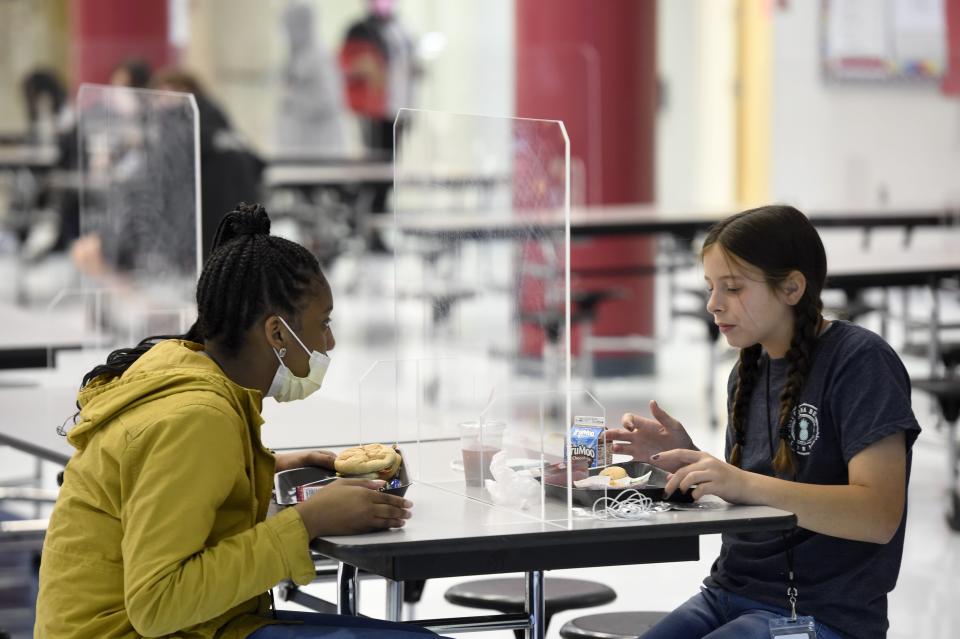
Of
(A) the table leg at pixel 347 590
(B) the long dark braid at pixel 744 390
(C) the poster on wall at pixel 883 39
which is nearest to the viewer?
(B) the long dark braid at pixel 744 390

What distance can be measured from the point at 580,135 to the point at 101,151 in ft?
8.53

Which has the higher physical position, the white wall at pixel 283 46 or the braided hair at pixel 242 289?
the white wall at pixel 283 46

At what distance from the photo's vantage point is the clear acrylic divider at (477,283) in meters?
2.72

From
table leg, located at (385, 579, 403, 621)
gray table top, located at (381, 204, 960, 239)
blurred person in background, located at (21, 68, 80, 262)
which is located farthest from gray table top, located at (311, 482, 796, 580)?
blurred person in background, located at (21, 68, 80, 262)

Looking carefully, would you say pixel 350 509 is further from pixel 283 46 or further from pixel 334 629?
pixel 283 46

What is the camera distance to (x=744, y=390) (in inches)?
95.0

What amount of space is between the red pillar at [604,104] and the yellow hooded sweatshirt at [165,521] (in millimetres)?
5695

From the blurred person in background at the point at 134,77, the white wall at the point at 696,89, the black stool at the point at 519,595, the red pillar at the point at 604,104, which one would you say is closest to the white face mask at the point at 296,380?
the black stool at the point at 519,595

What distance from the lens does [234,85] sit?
533 inches

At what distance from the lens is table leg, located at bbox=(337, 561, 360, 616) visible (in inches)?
99.0

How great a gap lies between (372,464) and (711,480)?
0.50 meters

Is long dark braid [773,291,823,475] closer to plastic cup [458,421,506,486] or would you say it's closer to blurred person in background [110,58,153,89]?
plastic cup [458,421,506,486]

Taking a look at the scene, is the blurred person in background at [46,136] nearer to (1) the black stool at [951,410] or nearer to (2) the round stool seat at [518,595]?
(1) the black stool at [951,410]

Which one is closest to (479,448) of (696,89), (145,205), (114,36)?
(145,205)
